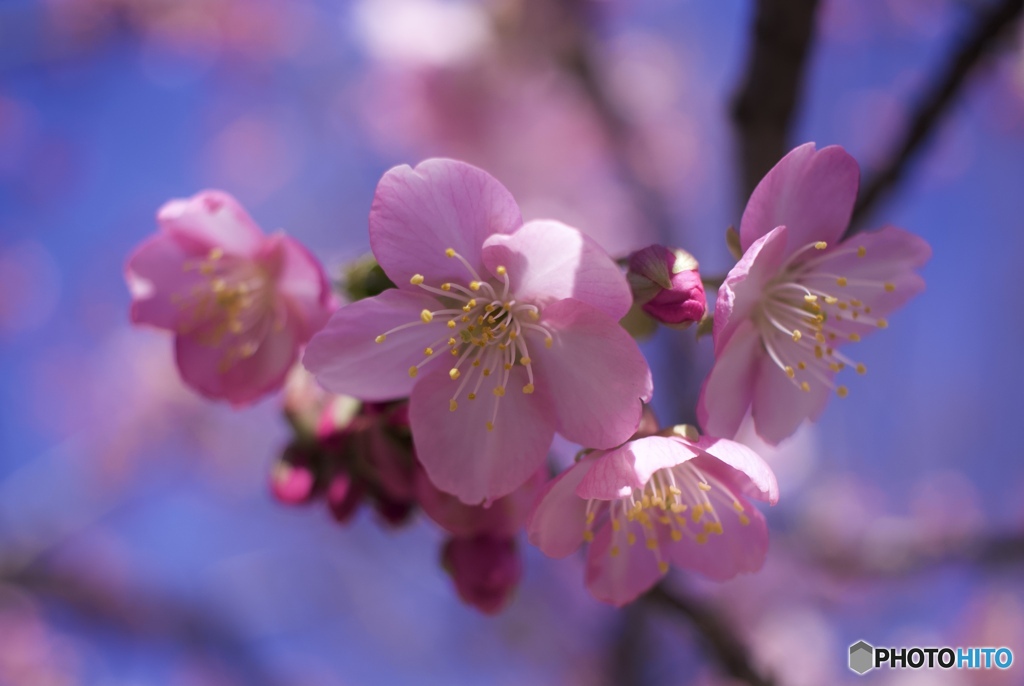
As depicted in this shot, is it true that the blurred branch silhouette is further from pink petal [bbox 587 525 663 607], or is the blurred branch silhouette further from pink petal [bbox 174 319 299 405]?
pink petal [bbox 587 525 663 607]

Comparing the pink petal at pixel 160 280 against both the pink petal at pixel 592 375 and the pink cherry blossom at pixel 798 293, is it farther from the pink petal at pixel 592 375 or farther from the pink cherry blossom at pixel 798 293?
the pink cherry blossom at pixel 798 293

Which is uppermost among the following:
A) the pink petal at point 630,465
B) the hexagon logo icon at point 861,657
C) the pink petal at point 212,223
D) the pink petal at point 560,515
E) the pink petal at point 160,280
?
the pink petal at point 212,223

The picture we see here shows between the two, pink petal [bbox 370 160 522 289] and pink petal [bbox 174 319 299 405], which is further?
pink petal [bbox 174 319 299 405]

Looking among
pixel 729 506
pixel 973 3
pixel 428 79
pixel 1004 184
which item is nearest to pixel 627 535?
pixel 729 506

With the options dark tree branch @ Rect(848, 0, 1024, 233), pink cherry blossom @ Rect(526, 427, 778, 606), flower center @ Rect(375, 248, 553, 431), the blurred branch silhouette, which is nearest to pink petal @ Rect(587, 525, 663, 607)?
pink cherry blossom @ Rect(526, 427, 778, 606)

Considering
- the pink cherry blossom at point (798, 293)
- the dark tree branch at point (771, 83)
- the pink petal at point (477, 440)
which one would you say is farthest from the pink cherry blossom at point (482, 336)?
the dark tree branch at point (771, 83)

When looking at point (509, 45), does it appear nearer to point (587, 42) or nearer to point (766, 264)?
point (587, 42)

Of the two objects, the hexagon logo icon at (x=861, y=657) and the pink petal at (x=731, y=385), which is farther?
the hexagon logo icon at (x=861, y=657)

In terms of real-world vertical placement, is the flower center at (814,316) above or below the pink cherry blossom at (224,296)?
below
